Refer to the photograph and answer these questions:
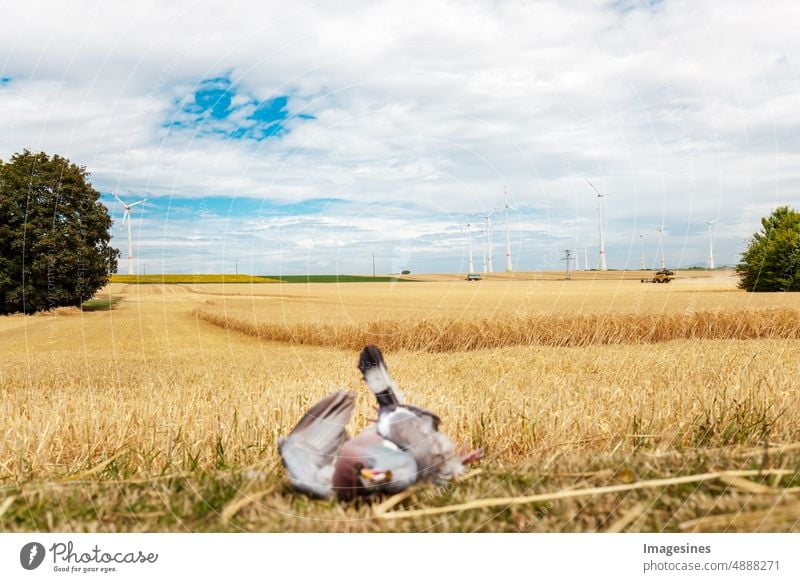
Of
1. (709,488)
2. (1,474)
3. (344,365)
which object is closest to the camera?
(709,488)

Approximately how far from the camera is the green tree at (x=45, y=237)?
16.9m

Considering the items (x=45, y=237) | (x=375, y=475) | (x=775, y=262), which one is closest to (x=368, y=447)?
(x=375, y=475)

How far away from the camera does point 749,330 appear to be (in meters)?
12.3

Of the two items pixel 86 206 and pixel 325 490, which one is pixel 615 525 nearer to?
pixel 325 490

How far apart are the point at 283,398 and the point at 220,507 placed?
185 cm

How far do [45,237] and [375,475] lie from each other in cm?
1806

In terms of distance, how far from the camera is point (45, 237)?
54.7 feet

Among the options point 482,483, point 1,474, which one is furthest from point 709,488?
point 1,474

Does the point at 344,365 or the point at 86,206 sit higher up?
the point at 86,206

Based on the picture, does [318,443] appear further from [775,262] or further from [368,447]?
[775,262]

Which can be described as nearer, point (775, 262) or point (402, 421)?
point (402, 421)

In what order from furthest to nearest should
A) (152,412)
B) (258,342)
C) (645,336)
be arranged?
(258,342), (645,336), (152,412)

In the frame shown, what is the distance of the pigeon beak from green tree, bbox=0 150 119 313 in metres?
16.5

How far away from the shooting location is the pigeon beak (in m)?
1.52
